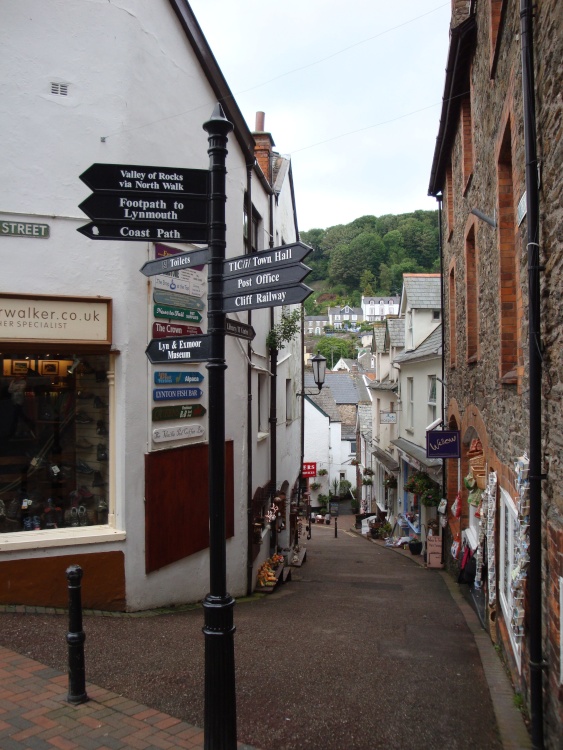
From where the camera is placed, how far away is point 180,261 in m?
4.44

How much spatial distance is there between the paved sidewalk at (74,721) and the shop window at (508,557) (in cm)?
288

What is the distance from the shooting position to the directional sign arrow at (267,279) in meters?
3.80

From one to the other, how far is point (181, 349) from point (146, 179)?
1.18m

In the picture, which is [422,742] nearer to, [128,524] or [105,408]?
[128,524]

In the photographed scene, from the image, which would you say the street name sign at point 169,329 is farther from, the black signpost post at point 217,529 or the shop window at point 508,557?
the shop window at point 508,557

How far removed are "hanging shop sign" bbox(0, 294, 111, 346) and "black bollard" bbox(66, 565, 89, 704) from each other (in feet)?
10.8

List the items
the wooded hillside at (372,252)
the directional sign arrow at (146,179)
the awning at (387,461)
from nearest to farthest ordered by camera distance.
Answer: the directional sign arrow at (146,179)
the awning at (387,461)
the wooded hillside at (372,252)

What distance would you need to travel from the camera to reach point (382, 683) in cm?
608

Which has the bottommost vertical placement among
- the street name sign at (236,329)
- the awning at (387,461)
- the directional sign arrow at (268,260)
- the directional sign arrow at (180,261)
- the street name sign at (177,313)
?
the awning at (387,461)

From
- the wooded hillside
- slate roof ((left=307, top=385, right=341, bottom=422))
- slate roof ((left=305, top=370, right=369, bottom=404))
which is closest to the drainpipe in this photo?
slate roof ((left=307, top=385, right=341, bottom=422))

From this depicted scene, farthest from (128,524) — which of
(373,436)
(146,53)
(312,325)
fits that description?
(312,325)

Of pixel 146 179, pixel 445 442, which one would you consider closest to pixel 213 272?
pixel 146 179

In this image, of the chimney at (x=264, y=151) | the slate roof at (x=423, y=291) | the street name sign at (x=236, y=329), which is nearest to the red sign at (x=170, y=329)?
the street name sign at (x=236, y=329)

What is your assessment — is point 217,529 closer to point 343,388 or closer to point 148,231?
point 148,231
